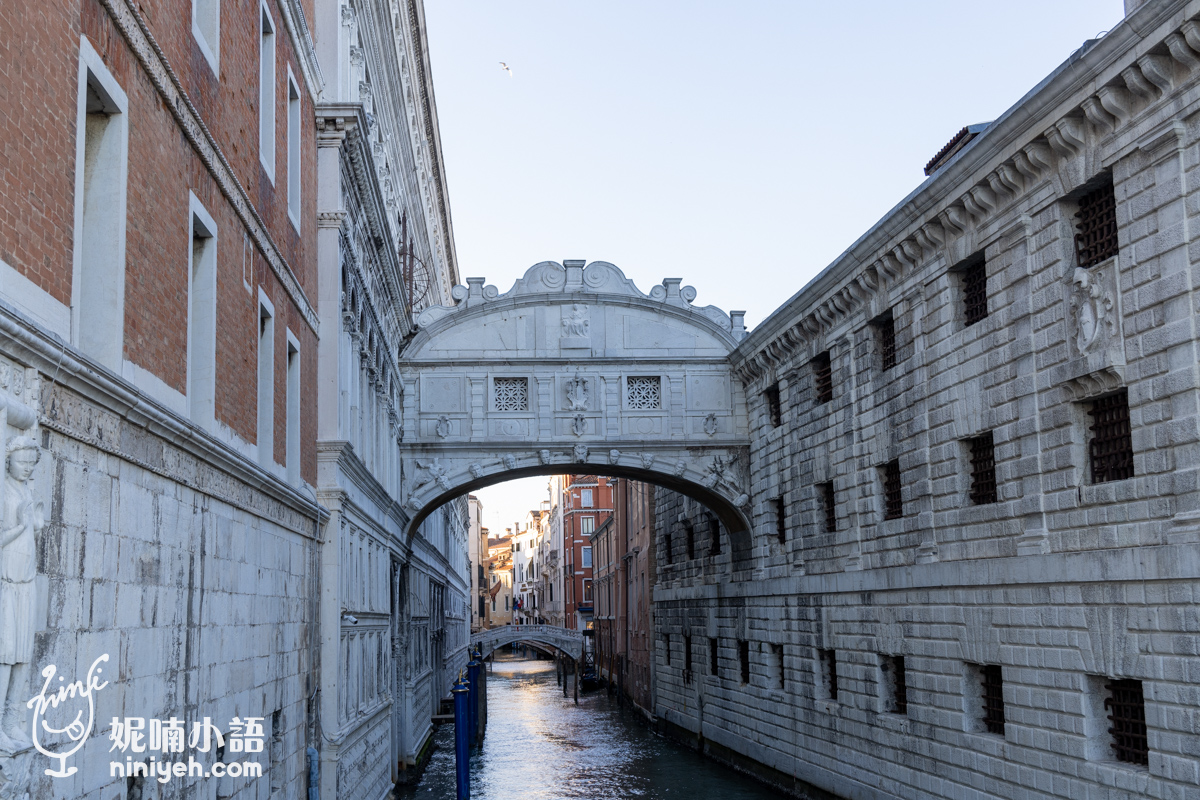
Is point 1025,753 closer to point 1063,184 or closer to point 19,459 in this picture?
point 1063,184

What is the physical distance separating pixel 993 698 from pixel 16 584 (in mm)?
12168

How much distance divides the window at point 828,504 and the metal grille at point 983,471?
4.86 m

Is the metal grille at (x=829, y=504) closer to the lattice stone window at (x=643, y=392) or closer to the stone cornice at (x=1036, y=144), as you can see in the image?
the stone cornice at (x=1036, y=144)

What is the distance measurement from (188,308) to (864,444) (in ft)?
39.5

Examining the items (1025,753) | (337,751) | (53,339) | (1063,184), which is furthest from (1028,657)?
(53,339)

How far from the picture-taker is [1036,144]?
12.8 meters

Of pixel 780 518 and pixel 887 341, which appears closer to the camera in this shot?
pixel 887 341

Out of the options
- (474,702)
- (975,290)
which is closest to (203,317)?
(975,290)

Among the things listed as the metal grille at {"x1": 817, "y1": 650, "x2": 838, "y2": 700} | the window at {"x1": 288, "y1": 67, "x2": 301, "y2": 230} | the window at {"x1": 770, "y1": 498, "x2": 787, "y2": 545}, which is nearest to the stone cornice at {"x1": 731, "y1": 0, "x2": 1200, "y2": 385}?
the window at {"x1": 770, "y1": 498, "x2": 787, "y2": 545}

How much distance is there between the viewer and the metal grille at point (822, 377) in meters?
20.1

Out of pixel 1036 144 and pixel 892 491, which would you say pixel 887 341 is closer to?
pixel 892 491

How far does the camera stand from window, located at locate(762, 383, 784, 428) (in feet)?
74.1

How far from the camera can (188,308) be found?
27.1ft

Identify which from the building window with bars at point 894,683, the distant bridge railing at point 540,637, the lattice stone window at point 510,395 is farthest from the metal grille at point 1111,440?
the distant bridge railing at point 540,637
